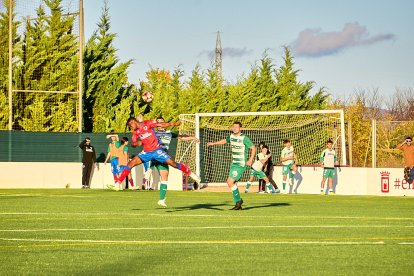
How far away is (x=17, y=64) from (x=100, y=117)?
187 inches

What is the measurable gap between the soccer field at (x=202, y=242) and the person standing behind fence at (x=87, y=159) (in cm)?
1692

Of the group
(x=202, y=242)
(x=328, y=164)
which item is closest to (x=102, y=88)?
(x=328, y=164)

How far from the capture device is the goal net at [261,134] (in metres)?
40.5

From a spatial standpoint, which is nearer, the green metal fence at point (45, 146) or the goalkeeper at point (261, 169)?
the goalkeeper at point (261, 169)

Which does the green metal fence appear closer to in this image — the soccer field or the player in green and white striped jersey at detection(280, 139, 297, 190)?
the player in green and white striped jersey at detection(280, 139, 297, 190)

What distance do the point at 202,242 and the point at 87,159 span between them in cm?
2570

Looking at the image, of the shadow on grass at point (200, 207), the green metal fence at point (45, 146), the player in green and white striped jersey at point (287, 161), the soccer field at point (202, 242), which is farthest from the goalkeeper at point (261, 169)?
the soccer field at point (202, 242)

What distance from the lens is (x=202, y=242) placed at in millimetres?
12719

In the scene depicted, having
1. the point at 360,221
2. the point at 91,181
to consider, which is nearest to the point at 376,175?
the point at 91,181

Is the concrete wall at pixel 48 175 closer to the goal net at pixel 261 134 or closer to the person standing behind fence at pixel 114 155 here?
the person standing behind fence at pixel 114 155

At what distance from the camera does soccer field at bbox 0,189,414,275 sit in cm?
995

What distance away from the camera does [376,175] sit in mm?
36094

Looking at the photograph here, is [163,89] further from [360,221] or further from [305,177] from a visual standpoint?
[360,221]

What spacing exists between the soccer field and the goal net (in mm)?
19548
